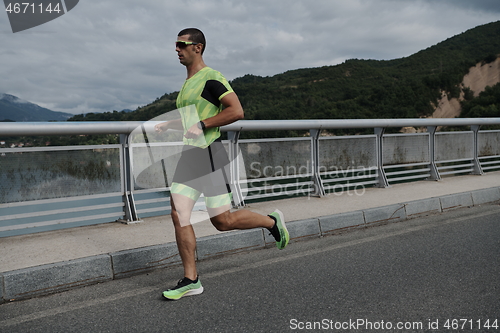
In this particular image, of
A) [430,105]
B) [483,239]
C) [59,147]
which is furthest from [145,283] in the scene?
[430,105]

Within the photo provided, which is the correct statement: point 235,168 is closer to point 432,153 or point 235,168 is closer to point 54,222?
point 54,222

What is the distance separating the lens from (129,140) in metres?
6.24

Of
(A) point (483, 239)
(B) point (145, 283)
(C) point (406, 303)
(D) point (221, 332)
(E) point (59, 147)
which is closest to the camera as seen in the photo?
(D) point (221, 332)

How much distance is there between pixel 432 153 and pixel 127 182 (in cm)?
685

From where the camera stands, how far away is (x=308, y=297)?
357 centimetres

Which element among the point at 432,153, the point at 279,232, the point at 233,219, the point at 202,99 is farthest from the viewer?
the point at 432,153

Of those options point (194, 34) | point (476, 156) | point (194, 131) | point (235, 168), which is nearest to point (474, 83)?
point (476, 156)

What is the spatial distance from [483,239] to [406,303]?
2513 mm

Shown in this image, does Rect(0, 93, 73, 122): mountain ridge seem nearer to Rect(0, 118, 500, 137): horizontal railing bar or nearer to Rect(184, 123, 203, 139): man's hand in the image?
Rect(0, 118, 500, 137): horizontal railing bar

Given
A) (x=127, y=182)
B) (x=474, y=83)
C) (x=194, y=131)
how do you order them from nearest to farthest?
1. (x=194, y=131)
2. (x=127, y=182)
3. (x=474, y=83)

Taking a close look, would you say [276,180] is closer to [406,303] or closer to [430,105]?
[406,303]

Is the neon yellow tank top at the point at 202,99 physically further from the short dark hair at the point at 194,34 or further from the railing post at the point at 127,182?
the railing post at the point at 127,182

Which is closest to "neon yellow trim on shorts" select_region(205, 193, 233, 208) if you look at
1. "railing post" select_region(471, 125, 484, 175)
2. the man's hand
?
the man's hand

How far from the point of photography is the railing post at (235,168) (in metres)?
7.26
